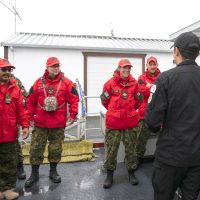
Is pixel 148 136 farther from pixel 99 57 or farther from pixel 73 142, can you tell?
pixel 99 57

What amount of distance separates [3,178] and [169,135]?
2427 millimetres

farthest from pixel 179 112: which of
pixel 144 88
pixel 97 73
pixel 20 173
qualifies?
pixel 97 73

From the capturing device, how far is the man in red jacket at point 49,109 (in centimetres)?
396

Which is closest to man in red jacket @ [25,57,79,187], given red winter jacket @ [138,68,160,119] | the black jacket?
red winter jacket @ [138,68,160,119]

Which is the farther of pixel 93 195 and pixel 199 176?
pixel 93 195

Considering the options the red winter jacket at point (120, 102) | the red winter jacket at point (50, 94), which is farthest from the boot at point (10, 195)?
the red winter jacket at point (120, 102)

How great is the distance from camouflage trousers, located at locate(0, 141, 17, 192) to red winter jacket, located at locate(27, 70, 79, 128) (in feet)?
2.10

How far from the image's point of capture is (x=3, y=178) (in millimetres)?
3516

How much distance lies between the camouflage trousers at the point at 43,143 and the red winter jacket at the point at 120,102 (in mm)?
833

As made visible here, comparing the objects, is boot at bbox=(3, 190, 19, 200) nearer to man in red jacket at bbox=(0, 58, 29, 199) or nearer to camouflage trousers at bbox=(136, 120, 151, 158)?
man in red jacket at bbox=(0, 58, 29, 199)

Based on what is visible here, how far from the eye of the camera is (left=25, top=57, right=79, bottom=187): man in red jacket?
13.0 ft

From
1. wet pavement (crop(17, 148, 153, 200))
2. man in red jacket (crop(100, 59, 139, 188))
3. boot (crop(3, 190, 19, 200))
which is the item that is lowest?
wet pavement (crop(17, 148, 153, 200))

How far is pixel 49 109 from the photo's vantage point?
3.90 m

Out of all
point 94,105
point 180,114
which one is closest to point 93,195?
point 180,114
